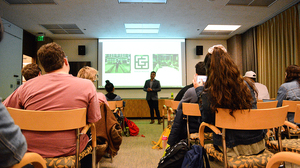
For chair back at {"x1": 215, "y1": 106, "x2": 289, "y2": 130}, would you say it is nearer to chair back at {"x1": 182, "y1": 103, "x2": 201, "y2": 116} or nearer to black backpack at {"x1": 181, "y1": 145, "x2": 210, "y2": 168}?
black backpack at {"x1": 181, "y1": 145, "x2": 210, "y2": 168}

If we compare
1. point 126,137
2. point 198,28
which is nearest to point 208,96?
point 126,137

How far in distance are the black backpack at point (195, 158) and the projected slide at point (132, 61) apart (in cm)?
553

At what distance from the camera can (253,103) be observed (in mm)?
1217

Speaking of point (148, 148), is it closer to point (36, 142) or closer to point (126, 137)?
point (126, 137)

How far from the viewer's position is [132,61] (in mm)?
6887

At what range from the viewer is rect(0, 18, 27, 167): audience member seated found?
0.45m

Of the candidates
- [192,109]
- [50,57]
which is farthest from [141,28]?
[50,57]

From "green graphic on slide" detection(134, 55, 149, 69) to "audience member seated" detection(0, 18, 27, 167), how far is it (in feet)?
21.1

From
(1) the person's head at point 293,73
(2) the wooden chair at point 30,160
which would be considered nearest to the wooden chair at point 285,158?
(2) the wooden chair at point 30,160

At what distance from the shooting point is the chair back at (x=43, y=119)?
99 centimetres

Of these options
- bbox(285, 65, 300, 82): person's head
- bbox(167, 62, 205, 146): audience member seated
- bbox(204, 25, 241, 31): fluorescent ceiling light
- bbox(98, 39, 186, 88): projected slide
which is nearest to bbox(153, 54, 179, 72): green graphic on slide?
bbox(98, 39, 186, 88): projected slide

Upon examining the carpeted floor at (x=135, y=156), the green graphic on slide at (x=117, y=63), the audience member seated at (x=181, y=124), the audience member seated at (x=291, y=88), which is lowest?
the carpeted floor at (x=135, y=156)

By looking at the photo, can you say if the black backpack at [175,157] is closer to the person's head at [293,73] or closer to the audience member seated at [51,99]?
the audience member seated at [51,99]

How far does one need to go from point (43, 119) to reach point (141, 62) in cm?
600
